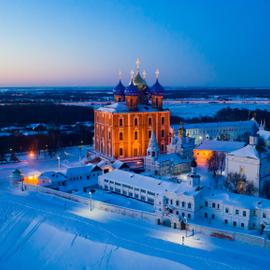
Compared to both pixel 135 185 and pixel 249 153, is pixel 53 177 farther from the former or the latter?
pixel 249 153

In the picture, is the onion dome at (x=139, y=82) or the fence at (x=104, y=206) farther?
the onion dome at (x=139, y=82)

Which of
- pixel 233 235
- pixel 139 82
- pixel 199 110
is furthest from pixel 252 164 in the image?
pixel 199 110

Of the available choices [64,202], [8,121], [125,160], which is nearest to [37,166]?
[125,160]

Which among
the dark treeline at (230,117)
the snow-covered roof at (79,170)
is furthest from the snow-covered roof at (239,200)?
the dark treeline at (230,117)

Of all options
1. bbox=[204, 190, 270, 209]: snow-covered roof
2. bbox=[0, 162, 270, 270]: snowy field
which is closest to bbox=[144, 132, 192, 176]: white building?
bbox=[0, 162, 270, 270]: snowy field

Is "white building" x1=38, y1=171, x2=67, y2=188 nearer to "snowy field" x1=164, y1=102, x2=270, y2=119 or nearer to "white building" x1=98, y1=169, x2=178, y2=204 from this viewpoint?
"white building" x1=98, y1=169, x2=178, y2=204

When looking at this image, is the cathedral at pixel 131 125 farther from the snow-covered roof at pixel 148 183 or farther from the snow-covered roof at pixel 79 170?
the snow-covered roof at pixel 148 183
